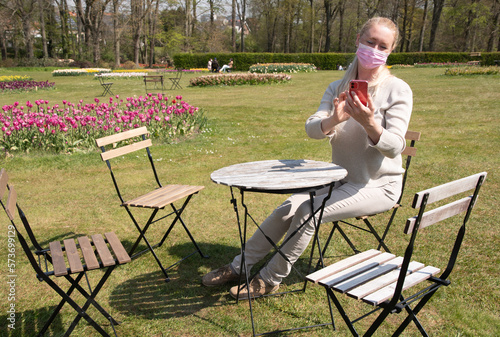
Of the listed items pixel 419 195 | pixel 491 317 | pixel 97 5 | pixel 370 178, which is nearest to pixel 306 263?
pixel 370 178

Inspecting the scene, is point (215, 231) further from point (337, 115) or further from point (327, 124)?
point (337, 115)

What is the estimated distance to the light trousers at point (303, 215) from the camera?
269 centimetres

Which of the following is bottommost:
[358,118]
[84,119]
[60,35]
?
[84,119]

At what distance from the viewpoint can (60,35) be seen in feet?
167

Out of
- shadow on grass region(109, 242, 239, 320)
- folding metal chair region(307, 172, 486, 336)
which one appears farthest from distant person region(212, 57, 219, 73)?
folding metal chair region(307, 172, 486, 336)

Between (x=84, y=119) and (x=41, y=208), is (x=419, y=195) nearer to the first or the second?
(x=41, y=208)

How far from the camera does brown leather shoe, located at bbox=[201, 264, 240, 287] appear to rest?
10.3ft

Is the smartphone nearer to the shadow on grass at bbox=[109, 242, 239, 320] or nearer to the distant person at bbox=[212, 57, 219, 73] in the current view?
the shadow on grass at bbox=[109, 242, 239, 320]

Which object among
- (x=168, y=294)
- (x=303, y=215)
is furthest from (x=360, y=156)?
(x=168, y=294)

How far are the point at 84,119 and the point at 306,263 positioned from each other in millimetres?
5140

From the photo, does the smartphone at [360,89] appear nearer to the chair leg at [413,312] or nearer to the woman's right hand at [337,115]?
the woman's right hand at [337,115]

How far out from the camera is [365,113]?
2.39m

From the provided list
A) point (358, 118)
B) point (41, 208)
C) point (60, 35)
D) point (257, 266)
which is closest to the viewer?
point (358, 118)

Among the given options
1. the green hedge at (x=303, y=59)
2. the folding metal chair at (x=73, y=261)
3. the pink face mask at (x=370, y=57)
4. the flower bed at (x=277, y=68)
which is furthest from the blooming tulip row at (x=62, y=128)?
the green hedge at (x=303, y=59)
